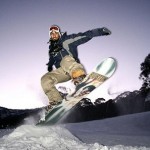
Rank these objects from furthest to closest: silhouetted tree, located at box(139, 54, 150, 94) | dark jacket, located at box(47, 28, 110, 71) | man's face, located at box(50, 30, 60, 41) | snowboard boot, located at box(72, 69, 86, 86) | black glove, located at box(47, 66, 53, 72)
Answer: silhouetted tree, located at box(139, 54, 150, 94)
black glove, located at box(47, 66, 53, 72)
man's face, located at box(50, 30, 60, 41)
dark jacket, located at box(47, 28, 110, 71)
snowboard boot, located at box(72, 69, 86, 86)

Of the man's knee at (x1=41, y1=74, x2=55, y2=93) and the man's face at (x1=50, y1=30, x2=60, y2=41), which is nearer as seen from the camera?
the man's knee at (x1=41, y1=74, x2=55, y2=93)

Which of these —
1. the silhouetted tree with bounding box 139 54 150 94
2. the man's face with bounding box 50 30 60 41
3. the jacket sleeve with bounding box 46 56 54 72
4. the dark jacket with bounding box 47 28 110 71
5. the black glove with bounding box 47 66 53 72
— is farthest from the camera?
the silhouetted tree with bounding box 139 54 150 94

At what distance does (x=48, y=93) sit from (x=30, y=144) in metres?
2.91

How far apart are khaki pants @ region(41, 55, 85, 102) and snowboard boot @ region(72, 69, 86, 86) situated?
3.9 inches

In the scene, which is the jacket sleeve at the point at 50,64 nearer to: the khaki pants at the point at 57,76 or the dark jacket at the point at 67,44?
the dark jacket at the point at 67,44

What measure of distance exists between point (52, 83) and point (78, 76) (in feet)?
2.61

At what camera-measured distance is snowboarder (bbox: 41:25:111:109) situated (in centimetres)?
693

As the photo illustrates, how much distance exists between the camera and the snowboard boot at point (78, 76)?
6.89 metres

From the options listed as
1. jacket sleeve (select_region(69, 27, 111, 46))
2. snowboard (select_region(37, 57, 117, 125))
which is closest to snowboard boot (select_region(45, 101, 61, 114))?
snowboard (select_region(37, 57, 117, 125))

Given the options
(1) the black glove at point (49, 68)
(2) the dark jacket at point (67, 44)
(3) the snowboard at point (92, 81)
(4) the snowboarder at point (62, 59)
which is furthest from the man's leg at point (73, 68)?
(1) the black glove at point (49, 68)

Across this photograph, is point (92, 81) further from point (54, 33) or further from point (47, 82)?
point (54, 33)

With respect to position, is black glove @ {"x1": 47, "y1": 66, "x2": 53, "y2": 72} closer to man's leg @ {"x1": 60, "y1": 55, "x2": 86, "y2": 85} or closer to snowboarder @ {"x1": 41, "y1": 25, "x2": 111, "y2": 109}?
snowboarder @ {"x1": 41, "y1": 25, "x2": 111, "y2": 109}

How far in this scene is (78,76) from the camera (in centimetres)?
696

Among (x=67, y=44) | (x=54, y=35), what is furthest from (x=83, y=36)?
(x=54, y=35)
